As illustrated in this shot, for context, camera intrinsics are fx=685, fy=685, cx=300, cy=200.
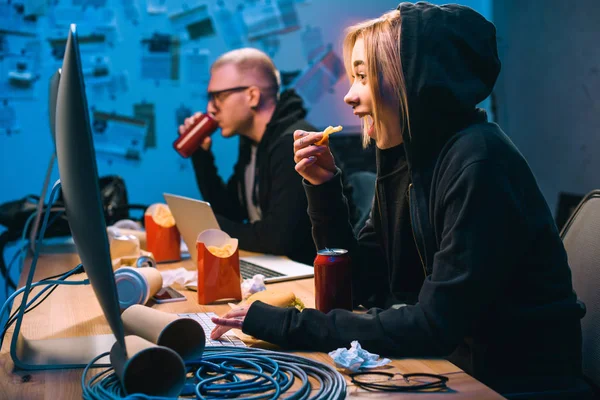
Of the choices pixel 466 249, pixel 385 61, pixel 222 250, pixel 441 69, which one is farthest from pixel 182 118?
pixel 466 249

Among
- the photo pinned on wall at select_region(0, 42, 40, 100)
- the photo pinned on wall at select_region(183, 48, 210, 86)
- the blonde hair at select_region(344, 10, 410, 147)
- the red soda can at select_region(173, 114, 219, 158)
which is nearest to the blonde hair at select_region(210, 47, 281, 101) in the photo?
the red soda can at select_region(173, 114, 219, 158)

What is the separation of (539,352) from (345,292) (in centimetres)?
35

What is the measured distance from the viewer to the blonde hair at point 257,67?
2.74 m

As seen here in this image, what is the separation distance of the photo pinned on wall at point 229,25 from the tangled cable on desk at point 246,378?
273 cm

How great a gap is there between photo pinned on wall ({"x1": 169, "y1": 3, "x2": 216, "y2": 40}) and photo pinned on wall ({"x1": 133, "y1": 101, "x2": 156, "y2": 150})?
1.32ft

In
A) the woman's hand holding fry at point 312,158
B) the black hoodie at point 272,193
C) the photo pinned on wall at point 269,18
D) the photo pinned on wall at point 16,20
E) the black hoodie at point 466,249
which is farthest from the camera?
the photo pinned on wall at point 269,18

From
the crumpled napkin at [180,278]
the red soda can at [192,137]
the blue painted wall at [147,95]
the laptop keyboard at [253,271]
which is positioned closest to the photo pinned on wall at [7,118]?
the blue painted wall at [147,95]

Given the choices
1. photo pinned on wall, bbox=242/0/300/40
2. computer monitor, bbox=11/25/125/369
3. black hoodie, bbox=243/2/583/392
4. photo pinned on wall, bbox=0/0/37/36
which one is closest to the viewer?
computer monitor, bbox=11/25/125/369

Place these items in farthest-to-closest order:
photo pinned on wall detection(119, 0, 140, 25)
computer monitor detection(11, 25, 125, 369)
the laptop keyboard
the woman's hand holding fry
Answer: photo pinned on wall detection(119, 0, 140, 25), the laptop keyboard, the woman's hand holding fry, computer monitor detection(11, 25, 125, 369)

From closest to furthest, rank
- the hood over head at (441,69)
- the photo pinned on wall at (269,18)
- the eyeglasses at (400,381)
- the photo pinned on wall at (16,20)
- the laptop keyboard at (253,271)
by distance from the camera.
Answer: the eyeglasses at (400,381) → the hood over head at (441,69) → the laptop keyboard at (253,271) → the photo pinned on wall at (16,20) → the photo pinned on wall at (269,18)

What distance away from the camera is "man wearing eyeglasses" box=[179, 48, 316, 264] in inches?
88.3

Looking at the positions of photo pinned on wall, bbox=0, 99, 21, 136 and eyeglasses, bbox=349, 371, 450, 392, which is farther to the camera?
photo pinned on wall, bbox=0, 99, 21, 136

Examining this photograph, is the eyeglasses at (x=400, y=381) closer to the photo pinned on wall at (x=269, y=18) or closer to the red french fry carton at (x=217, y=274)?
the red french fry carton at (x=217, y=274)

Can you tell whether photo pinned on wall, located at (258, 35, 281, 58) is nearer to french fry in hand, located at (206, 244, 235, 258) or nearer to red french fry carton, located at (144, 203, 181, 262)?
red french fry carton, located at (144, 203, 181, 262)
